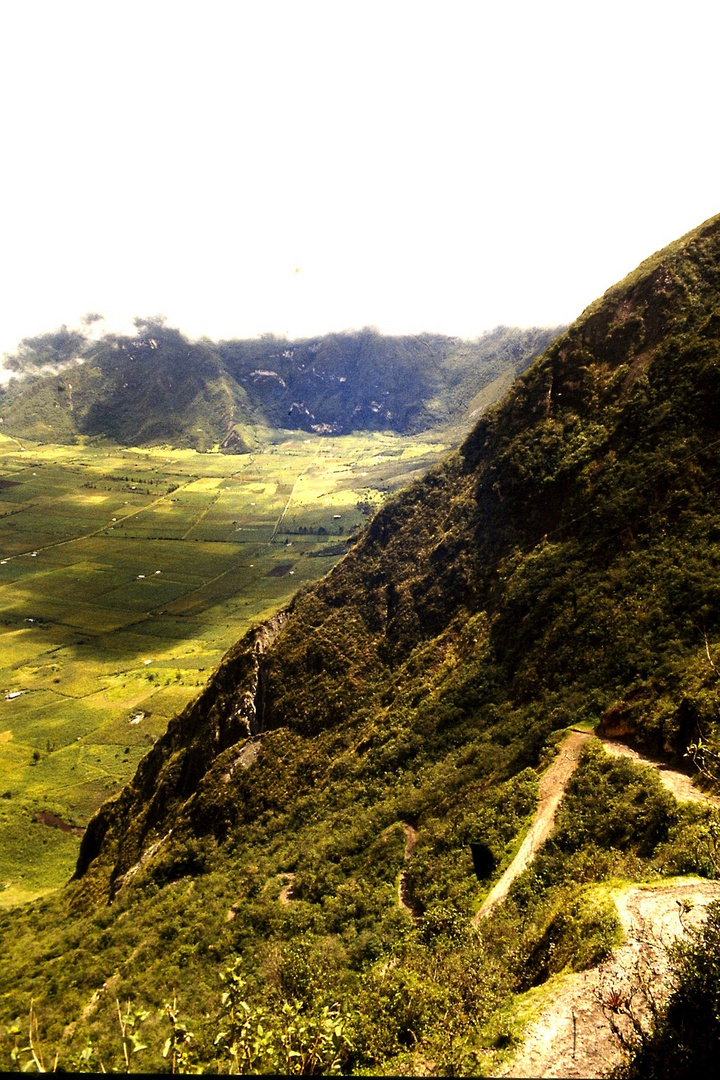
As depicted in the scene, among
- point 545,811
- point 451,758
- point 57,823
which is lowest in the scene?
point 57,823

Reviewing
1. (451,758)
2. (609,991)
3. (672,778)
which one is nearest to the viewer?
(609,991)

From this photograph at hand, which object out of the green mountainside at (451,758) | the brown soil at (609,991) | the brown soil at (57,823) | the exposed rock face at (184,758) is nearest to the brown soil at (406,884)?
the green mountainside at (451,758)

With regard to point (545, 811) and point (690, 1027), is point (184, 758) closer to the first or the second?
point (545, 811)

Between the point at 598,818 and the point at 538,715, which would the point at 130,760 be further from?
the point at 598,818

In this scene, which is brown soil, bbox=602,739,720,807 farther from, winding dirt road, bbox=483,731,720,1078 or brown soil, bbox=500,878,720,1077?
brown soil, bbox=500,878,720,1077

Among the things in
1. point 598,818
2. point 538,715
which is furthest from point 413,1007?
point 538,715

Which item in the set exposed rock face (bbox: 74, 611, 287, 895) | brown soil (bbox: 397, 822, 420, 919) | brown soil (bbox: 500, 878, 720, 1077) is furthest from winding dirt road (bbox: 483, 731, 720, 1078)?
exposed rock face (bbox: 74, 611, 287, 895)

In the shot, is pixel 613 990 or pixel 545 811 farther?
pixel 545 811

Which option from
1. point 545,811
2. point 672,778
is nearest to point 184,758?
point 545,811

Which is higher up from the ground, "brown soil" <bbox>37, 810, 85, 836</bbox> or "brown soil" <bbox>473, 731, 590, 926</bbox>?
"brown soil" <bbox>473, 731, 590, 926</bbox>
